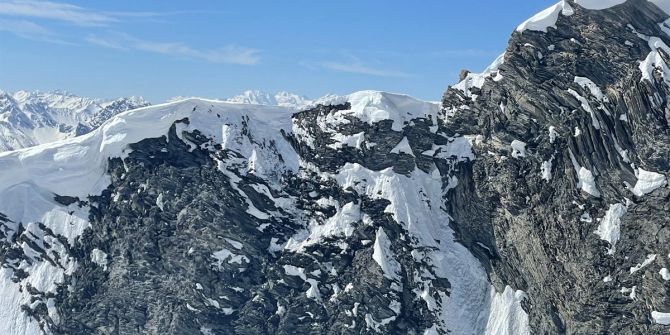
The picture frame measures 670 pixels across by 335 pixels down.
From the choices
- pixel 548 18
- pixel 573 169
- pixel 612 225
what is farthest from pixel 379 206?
pixel 548 18

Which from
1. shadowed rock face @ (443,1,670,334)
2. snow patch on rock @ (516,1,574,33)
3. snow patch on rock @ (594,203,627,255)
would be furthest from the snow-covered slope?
snow patch on rock @ (516,1,574,33)

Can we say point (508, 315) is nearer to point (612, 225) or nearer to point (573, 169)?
point (612, 225)

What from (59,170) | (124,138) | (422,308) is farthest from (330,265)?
(59,170)

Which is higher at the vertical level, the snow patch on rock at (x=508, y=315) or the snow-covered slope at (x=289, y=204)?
the snow-covered slope at (x=289, y=204)

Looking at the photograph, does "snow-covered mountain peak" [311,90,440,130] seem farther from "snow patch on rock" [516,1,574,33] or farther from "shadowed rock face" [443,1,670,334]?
"snow patch on rock" [516,1,574,33]

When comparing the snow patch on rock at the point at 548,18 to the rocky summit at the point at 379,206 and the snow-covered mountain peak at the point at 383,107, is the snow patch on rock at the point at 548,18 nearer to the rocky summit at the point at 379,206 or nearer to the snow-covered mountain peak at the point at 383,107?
the rocky summit at the point at 379,206

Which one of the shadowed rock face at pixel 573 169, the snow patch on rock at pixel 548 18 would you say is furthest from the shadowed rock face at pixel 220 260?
the snow patch on rock at pixel 548 18
